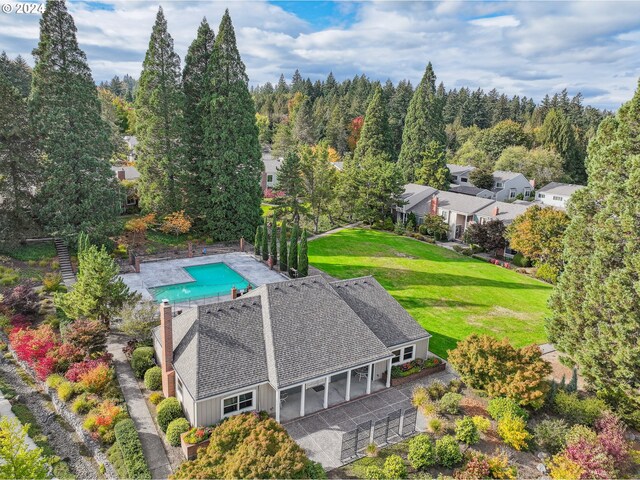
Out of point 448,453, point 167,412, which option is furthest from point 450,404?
point 167,412

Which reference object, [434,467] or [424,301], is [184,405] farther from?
[424,301]

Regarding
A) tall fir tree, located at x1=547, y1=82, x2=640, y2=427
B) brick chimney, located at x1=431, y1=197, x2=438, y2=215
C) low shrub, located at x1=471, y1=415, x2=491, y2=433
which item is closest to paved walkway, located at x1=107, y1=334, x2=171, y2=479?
low shrub, located at x1=471, y1=415, x2=491, y2=433

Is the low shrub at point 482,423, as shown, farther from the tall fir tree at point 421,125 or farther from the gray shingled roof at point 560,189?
the gray shingled roof at point 560,189

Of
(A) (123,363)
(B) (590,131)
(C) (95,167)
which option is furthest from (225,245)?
(B) (590,131)

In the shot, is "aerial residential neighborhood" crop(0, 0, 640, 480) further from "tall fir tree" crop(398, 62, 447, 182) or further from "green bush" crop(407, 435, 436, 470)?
"tall fir tree" crop(398, 62, 447, 182)

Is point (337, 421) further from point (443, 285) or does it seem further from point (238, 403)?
point (443, 285)
